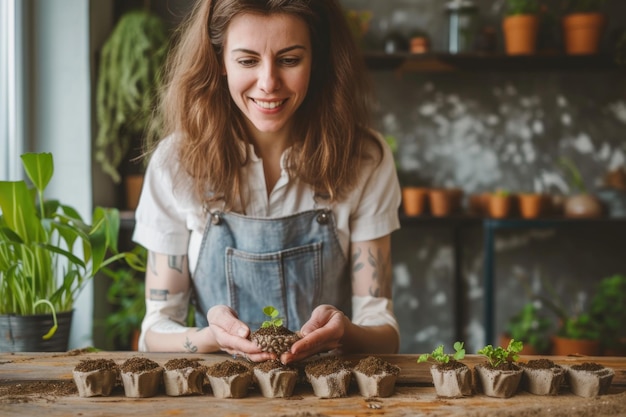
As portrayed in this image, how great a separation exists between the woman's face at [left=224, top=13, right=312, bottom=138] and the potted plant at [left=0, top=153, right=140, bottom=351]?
0.43 meters

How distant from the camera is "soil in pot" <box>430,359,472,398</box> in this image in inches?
44.8

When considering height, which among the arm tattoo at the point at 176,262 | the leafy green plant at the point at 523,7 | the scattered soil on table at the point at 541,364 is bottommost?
the scattered soil on table at the point at 541,364

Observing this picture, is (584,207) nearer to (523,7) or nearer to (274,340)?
(523,7)

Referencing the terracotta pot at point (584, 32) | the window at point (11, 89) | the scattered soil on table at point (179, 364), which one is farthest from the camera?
the terracotta pot at point (584, 32)

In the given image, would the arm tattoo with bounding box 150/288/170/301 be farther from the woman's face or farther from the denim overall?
the woman's face

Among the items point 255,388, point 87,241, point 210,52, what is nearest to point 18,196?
point 87,241

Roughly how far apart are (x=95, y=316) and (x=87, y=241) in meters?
1.58

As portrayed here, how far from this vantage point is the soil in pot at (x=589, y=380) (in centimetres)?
115

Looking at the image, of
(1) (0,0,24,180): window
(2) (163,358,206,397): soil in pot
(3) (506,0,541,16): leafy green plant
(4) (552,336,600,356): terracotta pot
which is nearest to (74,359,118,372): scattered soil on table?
(2) (163,358,206,397): soil in pot

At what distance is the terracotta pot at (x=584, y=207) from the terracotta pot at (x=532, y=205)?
0.15m

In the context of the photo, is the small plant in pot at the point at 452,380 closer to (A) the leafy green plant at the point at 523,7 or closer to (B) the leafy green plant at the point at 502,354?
(B) the leafy green plant at the point at 502,354

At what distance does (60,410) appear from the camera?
42.6 inches

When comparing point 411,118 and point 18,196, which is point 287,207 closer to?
point 18,196

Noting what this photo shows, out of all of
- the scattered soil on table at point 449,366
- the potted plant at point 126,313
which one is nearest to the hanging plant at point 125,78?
the potted plant at point 126,313
